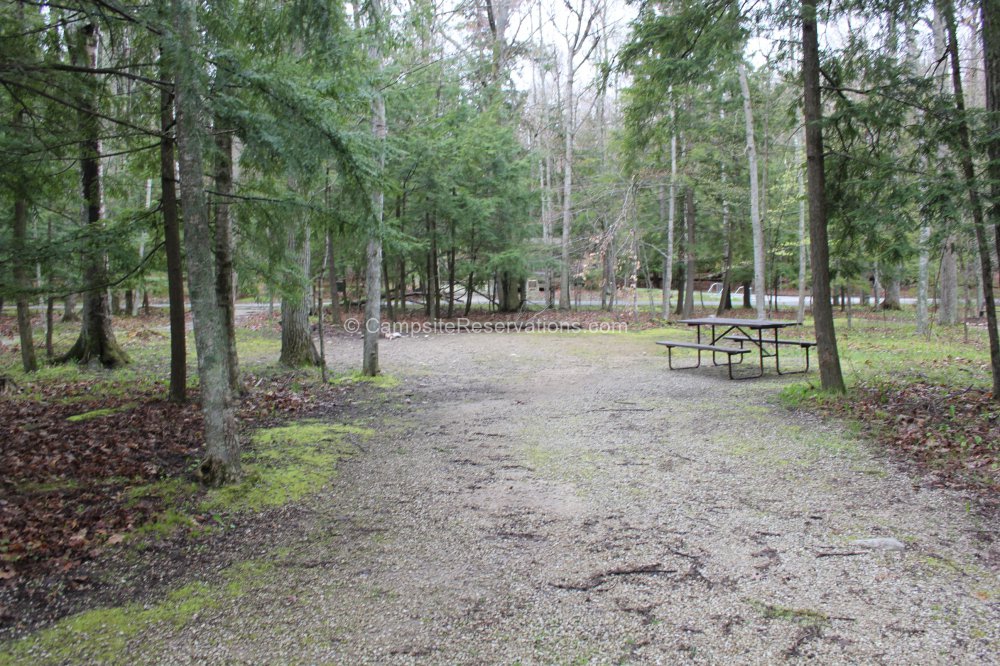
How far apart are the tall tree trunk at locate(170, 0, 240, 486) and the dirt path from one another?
3.66 feet

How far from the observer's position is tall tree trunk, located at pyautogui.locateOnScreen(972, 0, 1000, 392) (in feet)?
18.2

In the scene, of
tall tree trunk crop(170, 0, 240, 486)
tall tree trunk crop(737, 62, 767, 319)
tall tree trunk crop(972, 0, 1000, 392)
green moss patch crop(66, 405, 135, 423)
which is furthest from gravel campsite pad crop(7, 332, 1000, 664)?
tall tree trunk crop(737, 62, 767, 319)

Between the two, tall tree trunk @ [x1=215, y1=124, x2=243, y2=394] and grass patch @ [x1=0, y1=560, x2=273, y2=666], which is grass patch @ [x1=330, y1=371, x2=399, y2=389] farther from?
grass patch @ [x1=0, y1=560, x2=273, y2=666]

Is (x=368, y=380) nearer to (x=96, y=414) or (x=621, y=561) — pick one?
(x=96, y=414)

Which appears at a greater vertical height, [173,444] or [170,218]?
[170,218]

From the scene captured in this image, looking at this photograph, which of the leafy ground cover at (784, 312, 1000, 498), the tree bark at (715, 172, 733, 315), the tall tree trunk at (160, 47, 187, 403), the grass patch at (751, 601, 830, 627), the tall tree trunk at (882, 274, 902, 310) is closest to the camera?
the grass patch at (751, 601, 830, 627)

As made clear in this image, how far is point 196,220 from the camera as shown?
4.12m

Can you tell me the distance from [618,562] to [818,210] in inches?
220

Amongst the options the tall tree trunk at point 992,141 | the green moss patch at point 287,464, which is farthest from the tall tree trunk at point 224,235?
the tall tree trunk at point 992,141

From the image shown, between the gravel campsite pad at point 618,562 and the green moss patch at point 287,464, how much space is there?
22cm

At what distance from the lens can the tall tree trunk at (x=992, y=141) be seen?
556 centimetres

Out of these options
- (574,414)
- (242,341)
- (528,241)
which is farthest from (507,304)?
(574,414)

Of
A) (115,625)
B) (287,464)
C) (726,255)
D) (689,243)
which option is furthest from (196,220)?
(726,255)

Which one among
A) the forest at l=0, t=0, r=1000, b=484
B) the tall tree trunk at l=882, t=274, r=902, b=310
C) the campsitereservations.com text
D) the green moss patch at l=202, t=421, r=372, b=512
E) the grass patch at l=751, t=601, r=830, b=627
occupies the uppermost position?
the forest at l=0, t=0, r=1000, b=484
